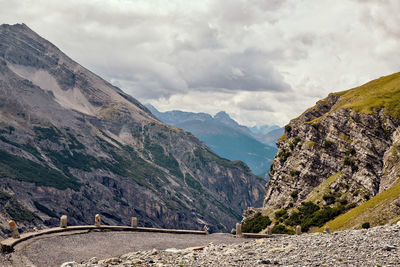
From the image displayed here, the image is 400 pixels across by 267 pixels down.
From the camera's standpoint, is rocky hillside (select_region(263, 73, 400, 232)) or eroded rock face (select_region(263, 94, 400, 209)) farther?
eroded rock face (select_region(263, 94, 400, 209))

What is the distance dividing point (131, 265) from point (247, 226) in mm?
112336

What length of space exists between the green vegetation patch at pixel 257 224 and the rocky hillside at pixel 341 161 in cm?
447

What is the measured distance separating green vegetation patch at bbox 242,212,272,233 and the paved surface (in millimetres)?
70328

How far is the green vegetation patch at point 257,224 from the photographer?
128300 mm

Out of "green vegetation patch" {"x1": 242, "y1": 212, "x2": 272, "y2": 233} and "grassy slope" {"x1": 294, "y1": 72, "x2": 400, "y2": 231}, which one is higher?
"grassy slope" {"x1": 294, "y1": 72, "x2": 400, "y2": 231}

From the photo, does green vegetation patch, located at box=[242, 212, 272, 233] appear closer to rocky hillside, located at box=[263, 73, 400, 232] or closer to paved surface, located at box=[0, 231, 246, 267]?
rocky hillside, located at box=[263, 73, 400, 232]

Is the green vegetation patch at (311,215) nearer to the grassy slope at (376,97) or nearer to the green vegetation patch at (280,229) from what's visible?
the green vegetation patch at (280,229)

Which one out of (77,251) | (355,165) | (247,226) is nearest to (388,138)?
(355,165)

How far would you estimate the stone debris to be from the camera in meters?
→ 28.4

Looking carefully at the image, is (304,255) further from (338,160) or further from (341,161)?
(338,160)

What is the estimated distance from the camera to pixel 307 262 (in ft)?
→ 94.2

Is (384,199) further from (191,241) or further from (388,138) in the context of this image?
(191,241)

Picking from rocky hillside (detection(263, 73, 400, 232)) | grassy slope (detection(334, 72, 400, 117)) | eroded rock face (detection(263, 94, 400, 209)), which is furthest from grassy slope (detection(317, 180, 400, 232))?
grassy slope (detection(334, 72, 400, 117))

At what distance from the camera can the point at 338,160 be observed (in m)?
138
